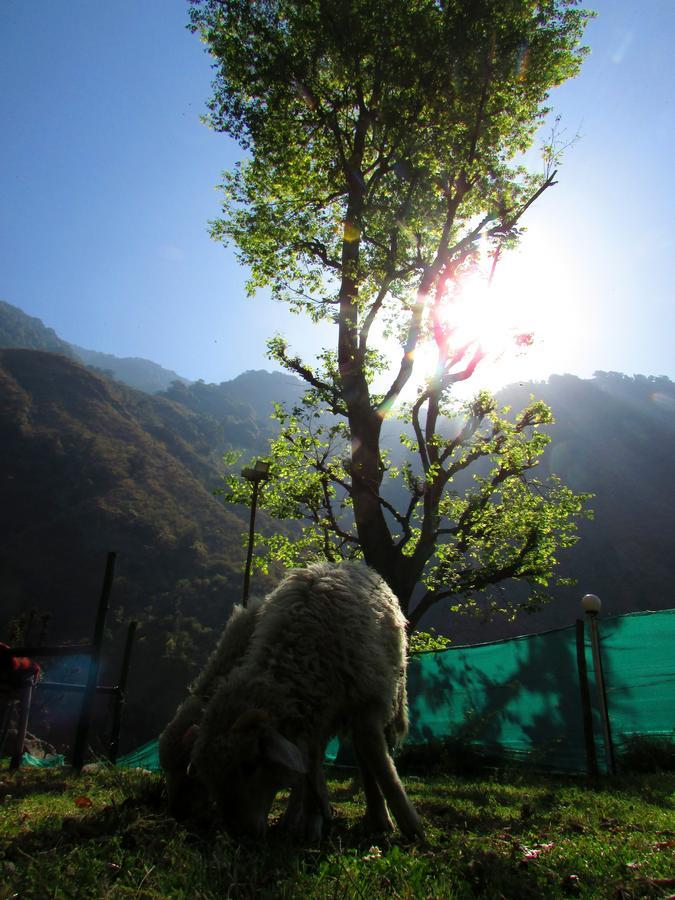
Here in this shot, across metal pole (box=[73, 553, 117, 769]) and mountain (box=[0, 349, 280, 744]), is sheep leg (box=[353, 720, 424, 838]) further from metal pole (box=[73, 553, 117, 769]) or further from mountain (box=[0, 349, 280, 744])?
mountain (box=[0, 349, 280, 744])

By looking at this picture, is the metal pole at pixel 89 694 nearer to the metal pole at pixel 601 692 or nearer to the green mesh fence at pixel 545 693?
the green mesh fence at pixel 545 693

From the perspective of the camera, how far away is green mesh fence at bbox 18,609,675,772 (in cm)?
808

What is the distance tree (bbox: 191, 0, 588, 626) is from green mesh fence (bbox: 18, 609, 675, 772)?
6.38 ft

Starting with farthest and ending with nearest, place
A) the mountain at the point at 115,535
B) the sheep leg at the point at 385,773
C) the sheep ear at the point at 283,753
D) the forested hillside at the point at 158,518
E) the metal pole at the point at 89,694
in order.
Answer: the forested hillside at the point at 158,518, the mountain at the point at 115,535, the metal pole at the point at 89,694, the sheep leg at the point at 385,773, the sheep ear at the point at 283,753

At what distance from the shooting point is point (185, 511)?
6375cm

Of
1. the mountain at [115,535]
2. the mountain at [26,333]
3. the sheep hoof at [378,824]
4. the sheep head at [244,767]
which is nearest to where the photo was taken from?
the sheep head at [244,767]

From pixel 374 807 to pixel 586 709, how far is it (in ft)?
16.2

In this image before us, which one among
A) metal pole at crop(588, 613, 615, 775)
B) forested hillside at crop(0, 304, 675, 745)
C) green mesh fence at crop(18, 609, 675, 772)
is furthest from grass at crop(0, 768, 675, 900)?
forested hillside at crop(0, 304, 675, 745)

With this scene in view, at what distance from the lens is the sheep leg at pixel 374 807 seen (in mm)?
4094

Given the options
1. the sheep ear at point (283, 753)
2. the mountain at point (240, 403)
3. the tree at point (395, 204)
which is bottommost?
the sheep ear at point (283, 753)

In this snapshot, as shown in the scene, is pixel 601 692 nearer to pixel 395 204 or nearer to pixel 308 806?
pixel 308 806

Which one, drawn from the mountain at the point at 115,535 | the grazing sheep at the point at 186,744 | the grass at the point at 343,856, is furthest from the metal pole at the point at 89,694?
the mountain at the point at 115,535

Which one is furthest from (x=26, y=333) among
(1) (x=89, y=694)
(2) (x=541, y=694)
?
(2) (x=541, y=694)

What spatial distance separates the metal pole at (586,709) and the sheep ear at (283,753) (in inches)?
237
